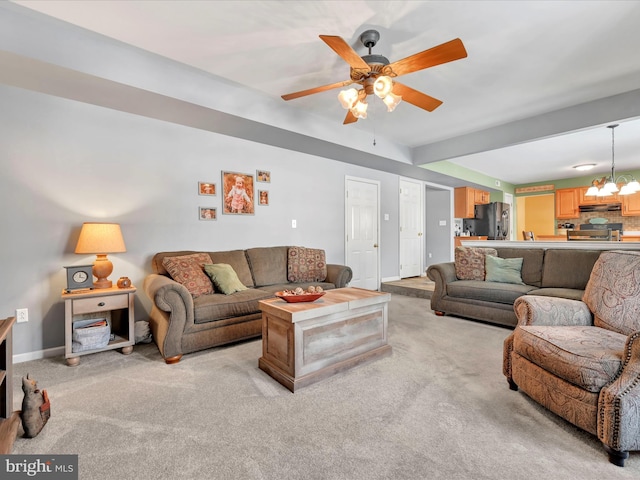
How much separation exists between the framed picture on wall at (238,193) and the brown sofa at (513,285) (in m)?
2.58

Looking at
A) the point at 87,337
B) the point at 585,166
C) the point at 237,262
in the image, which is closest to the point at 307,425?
the point at 87,337

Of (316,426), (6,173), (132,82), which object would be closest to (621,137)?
(316,426)

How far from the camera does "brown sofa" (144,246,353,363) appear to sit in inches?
95.5

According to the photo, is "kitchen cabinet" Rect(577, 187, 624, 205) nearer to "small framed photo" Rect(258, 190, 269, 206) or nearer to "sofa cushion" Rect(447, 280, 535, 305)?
"sofa cushion" Rect(447, 280, 535, 305)

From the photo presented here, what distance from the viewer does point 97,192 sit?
112 inches

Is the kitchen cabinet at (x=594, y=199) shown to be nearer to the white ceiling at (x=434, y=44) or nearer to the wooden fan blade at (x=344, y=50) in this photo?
the white ceiling at (x=434, y=44)

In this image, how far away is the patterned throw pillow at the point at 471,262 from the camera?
3827 mm

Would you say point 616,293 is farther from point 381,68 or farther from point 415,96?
point 381,68

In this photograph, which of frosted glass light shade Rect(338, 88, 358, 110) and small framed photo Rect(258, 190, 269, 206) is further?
small framed photo Rect(258, 190, 269, 206)

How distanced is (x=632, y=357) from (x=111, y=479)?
93.9 inches

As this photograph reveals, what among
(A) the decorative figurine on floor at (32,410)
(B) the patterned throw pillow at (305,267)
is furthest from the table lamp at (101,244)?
(B) the patterned throw pillow at (305,267)

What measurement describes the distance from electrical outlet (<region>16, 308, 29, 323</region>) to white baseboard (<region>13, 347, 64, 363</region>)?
288 mm

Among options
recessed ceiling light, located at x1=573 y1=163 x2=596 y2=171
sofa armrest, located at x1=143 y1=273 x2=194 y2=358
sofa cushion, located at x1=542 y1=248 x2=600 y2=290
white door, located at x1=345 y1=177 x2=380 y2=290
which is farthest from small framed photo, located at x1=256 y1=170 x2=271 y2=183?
recessed ceiling light, located at x1=573 y1=163 x2=596 y2=171

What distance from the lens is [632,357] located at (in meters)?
1.36
